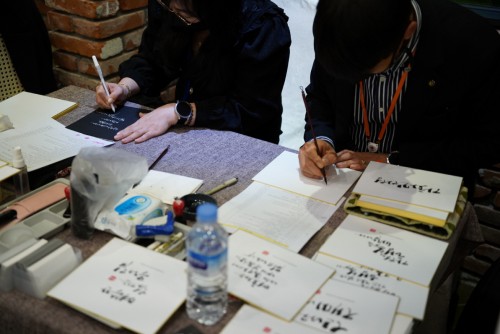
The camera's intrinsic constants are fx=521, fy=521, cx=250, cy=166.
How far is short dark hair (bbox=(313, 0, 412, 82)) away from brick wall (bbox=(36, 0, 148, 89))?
1.42 m

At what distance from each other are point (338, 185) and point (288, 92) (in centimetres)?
165

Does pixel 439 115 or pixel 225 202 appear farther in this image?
pixel 439 115

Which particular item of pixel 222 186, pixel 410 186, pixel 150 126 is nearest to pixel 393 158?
pixel 410 186

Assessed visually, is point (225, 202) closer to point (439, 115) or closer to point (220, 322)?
point (220, 322)

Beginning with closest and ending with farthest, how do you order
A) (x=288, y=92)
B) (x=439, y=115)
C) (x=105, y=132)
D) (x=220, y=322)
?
(x=220, y=322), (x=439, y=115), (x=105, y=132), (x=288, y=92)

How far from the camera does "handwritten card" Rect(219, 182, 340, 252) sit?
1.17 metres

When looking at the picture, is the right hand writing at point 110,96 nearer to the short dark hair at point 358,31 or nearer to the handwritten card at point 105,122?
the handwritten card at point 105,122

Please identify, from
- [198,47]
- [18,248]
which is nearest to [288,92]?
[198,47]

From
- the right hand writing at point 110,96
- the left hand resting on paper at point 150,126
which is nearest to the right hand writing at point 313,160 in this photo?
the left hand resting on paper at point 150,126

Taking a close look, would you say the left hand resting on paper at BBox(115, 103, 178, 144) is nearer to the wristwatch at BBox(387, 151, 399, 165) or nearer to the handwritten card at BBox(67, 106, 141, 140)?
the handwritten card at BBox(67, 106, 141, 140)

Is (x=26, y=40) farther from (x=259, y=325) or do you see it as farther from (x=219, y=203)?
(x=259, y=325)

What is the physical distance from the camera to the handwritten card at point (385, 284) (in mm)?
970

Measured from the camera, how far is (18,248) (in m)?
1.02

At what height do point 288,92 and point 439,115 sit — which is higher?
point 439,115
